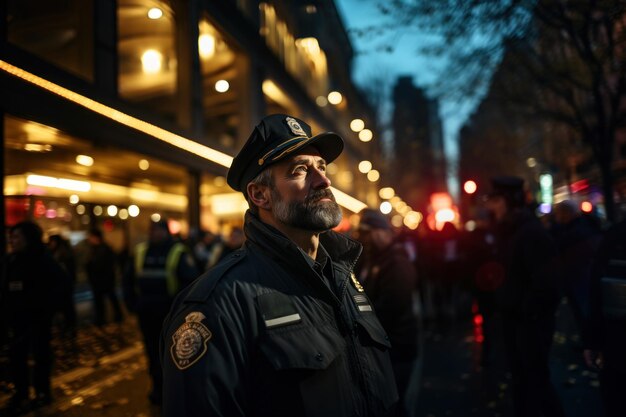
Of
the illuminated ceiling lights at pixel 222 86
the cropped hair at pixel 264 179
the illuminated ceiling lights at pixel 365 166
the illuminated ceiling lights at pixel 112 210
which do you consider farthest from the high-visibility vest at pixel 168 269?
the illuminated ceiling lights at pixel 365 166

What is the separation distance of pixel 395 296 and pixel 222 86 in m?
12.7

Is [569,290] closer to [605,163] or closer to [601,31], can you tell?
[605,163]

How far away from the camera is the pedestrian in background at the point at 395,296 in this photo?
4.03 meters

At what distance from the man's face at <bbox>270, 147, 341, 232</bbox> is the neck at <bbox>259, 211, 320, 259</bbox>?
1.9 inches

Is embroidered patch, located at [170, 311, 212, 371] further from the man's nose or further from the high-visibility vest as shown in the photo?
the high-visibility vest

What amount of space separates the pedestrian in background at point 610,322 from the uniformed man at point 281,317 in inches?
77.9

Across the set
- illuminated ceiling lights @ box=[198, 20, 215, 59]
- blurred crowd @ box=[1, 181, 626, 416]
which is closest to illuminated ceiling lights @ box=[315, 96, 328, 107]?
illuminated ceiling lights @ box=[198, 20, 215, 59]

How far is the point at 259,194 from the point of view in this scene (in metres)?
2.09

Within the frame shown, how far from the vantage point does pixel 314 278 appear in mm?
1834

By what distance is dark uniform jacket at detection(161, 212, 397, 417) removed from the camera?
1501 mm

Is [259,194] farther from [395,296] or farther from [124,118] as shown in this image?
[124,118]

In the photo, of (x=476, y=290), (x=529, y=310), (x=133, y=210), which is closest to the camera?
(x=529, y=310)

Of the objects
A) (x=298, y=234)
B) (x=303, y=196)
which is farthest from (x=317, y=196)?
(x=298, y=234)

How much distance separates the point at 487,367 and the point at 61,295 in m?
5.71
